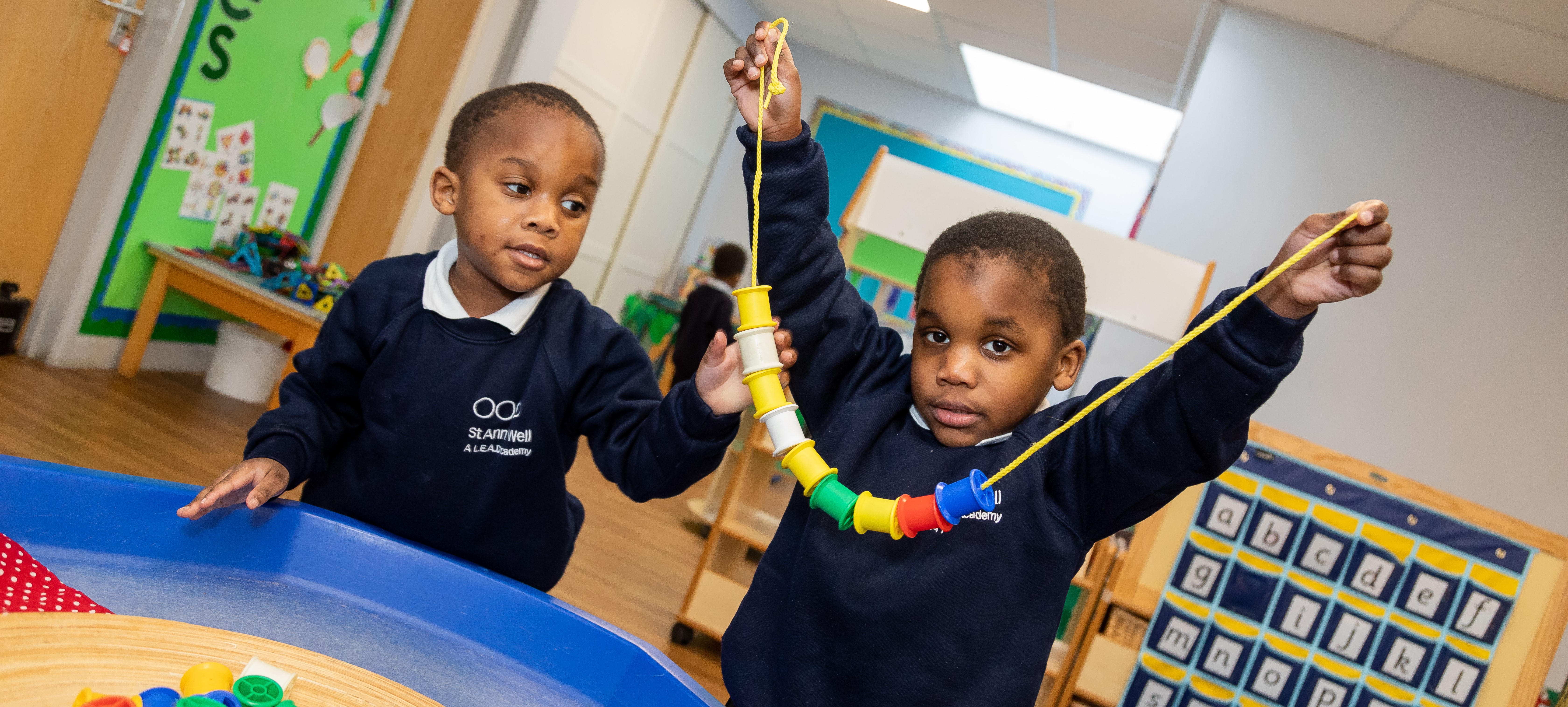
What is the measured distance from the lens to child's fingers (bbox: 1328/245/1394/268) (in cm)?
72

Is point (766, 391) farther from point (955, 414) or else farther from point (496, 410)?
point (496, 410)

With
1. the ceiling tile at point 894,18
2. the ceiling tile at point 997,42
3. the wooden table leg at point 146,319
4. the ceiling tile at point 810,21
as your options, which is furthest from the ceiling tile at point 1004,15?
the wooden table leg at point 146,319

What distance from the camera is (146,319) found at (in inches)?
125

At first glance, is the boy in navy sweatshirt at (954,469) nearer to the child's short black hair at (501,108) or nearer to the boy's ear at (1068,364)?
the boy's ear at (1068,364)

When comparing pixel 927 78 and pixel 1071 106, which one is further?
pixel 927 78

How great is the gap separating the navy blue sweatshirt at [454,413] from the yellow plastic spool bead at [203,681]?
0.41 meters

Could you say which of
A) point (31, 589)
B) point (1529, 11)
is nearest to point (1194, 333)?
point (31, 589)

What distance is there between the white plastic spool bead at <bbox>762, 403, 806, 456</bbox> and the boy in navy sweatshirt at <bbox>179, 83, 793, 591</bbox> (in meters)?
0.22

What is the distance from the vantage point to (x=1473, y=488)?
3.35 m

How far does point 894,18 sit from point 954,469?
4981 mm

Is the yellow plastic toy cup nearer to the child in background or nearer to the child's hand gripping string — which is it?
Result: the child's hand gripping string

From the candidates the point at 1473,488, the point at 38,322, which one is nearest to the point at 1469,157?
the point at 1473,488

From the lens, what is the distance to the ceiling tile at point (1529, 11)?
292 centimetres

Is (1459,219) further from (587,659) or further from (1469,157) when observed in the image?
(587,659)
